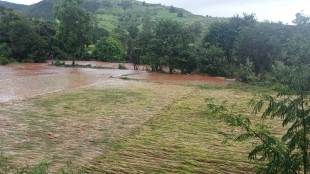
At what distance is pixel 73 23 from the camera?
3056cm

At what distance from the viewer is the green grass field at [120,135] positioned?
7445 millimetres

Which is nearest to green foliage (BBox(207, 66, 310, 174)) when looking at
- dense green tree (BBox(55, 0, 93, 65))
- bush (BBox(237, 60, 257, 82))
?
bush (BBox(237, 60, 257, 82))

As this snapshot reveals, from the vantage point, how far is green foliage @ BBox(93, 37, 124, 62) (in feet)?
128

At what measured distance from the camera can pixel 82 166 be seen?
23.6ft

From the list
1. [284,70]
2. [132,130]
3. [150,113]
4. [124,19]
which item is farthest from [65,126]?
[124,19]

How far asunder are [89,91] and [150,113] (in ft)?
17.5

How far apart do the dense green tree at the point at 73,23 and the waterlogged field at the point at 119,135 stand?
48.6 feet

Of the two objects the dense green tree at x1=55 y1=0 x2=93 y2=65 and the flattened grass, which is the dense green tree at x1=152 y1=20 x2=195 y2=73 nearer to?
the dense green tree at x1=55 y1=0 x2=93 y2=65

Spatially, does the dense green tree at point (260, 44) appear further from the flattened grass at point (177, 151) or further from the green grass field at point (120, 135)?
the flattened grass at point (177, 151)


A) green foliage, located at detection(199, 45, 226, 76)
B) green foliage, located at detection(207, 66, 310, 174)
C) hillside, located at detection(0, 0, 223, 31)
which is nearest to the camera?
green foliage, located at detection(207, 66, 310, 174)

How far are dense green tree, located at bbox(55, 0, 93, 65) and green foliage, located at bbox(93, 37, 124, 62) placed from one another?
7.05 meters

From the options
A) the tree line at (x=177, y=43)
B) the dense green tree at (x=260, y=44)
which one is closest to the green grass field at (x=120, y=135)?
the dense green tree at (x=260, y=44)

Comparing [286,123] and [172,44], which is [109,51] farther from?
[286,123]

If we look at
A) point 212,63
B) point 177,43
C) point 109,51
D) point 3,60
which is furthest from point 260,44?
point 3,60
